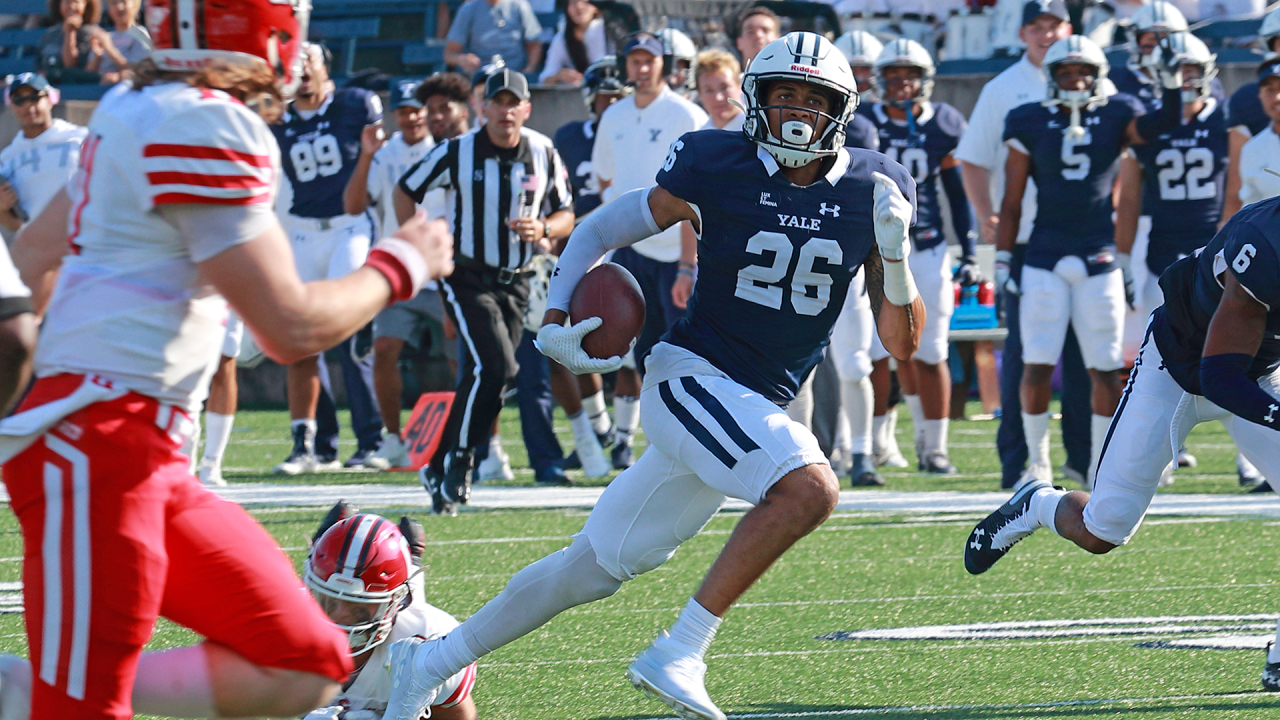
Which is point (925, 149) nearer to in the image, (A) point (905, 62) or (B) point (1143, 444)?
(A) point (905, 62)

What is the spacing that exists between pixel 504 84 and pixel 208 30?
14.6 ft

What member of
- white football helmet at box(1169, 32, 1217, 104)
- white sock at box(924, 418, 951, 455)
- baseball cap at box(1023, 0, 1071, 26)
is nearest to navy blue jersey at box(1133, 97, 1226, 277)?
white football helmet at box(1169, 32, 1217, 104)

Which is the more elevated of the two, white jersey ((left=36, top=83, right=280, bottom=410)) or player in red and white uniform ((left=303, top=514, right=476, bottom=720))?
white jersey ((left=36, top=83, right=280, bottom=410))

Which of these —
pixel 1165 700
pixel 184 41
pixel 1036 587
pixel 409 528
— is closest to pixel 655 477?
pixel 409 528

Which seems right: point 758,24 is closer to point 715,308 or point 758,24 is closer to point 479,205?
point 479,205

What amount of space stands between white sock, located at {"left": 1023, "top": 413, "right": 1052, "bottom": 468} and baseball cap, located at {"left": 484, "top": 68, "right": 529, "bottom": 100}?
2481 millimetres

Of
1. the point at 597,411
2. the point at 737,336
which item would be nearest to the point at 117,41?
the point at 597,411

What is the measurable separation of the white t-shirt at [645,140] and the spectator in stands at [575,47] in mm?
3619

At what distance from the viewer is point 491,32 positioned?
462 inches

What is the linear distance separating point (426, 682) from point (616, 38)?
8795 mm

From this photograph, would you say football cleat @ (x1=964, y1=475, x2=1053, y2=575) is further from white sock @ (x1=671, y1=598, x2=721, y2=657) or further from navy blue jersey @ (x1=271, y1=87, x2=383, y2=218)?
navy blue jersey @ (x1=271, y1=87, x2=383, y2=218)

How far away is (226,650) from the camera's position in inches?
95.0

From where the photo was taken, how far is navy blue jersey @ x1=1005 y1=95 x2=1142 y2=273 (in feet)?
22.7

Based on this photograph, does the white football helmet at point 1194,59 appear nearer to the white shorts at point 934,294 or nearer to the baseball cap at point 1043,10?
the baseball cap at point 1043,10
